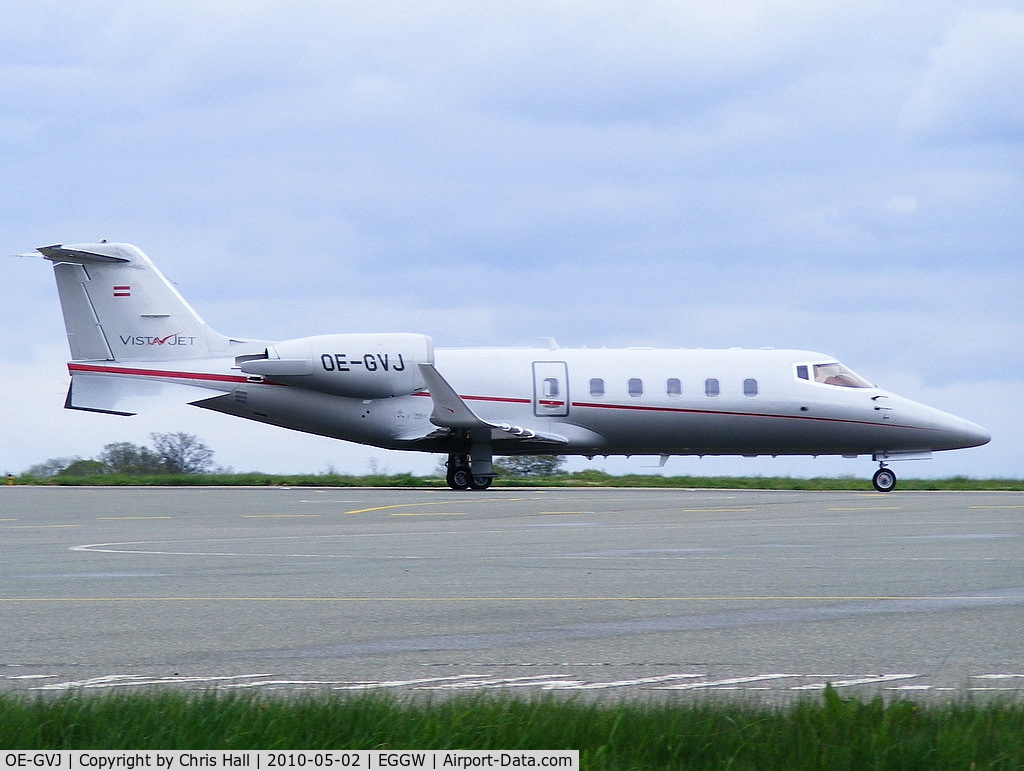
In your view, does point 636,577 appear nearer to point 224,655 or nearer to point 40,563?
point 224,655

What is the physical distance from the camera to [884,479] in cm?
3359

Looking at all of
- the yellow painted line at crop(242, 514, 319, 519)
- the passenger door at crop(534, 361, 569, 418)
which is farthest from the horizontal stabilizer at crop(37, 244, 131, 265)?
the yellow painted line at crop(242, 514, 319, 519)

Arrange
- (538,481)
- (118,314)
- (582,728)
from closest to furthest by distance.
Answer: (582,728), (118,314), (538,481)

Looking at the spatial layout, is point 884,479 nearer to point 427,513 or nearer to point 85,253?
point 427,513

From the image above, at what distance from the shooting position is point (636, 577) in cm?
1201

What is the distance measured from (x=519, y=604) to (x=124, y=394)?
23742 millimetres

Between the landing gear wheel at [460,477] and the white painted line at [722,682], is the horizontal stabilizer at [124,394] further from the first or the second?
the white painted line at [722,682]

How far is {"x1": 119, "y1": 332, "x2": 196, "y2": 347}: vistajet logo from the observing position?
105 ft

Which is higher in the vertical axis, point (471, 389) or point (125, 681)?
point (471, 389)

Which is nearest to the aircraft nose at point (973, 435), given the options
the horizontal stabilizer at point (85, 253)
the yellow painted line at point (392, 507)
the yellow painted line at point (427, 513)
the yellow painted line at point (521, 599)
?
the yellow painted line at point (392, 507)

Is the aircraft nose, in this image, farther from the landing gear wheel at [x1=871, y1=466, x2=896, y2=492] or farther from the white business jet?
the landing gear wheel at [x1=871, y1=466, x2=896, y2=492]

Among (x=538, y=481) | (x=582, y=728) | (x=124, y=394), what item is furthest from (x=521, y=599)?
(x=538, y=481)

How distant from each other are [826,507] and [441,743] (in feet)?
64.6

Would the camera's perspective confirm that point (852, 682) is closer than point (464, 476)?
Yes
